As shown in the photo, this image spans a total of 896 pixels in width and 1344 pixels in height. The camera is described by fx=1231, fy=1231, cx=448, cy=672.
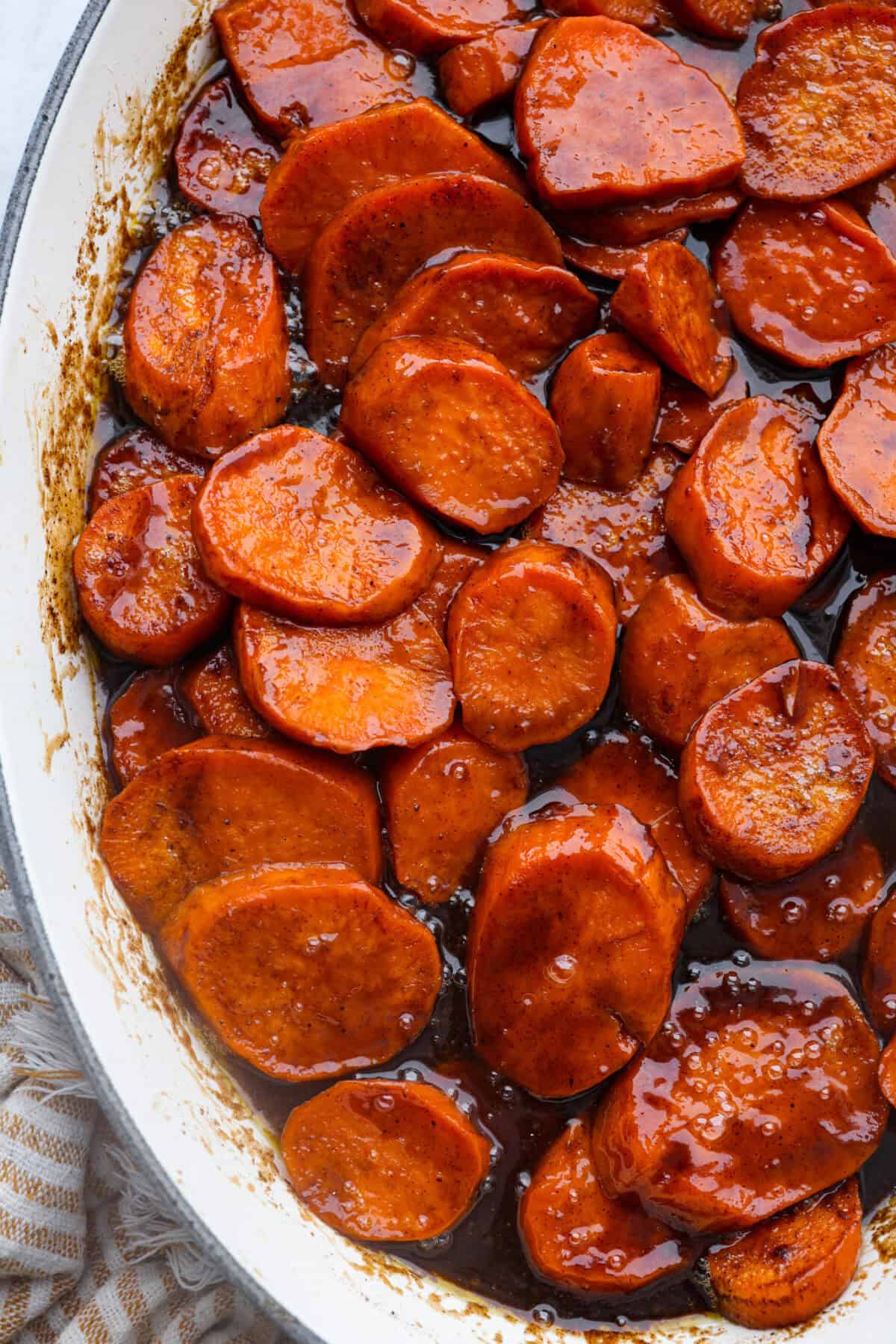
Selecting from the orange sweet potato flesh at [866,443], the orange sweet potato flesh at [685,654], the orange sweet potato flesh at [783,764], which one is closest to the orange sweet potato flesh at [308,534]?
the orange sweet potato flesh at [685,654]

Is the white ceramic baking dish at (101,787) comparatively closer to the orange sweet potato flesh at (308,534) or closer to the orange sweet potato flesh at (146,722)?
the orange sweet potato flesh at (146,722)

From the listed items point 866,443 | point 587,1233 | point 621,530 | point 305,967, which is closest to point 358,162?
point 621,530

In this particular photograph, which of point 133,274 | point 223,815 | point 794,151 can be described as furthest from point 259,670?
point 794,151

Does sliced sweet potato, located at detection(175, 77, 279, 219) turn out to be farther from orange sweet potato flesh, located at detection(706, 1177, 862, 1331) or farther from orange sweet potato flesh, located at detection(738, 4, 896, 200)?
orange sweet potato flesh, located at detection(706, 1177, 862, 1331)

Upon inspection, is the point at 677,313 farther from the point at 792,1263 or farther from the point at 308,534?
the point at 792,1263

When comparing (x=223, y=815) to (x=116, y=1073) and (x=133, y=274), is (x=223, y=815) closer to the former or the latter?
(x=116, y=1073)

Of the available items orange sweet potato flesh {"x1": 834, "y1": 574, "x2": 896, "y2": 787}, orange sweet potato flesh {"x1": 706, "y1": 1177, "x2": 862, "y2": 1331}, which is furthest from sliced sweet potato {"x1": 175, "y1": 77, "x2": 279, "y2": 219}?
orange sweet potato flesh {"x1": 706, "y1": 1177, "x2": 862, "y2": 1331}
